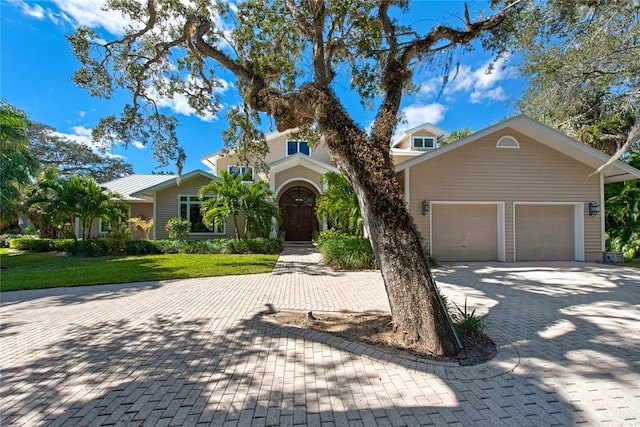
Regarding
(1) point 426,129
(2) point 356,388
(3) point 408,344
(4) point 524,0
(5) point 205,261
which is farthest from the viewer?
(1) point 426,129

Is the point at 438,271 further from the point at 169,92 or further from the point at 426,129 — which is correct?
the point at 426,129

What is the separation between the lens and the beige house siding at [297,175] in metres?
16.4

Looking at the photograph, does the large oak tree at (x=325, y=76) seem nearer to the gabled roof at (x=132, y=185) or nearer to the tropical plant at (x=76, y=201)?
the tropical plant at (x=76, y=201)

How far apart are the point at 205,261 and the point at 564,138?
1394 cm

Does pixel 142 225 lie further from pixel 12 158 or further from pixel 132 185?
pixel 12 158

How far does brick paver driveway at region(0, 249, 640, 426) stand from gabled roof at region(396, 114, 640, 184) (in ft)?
20.8

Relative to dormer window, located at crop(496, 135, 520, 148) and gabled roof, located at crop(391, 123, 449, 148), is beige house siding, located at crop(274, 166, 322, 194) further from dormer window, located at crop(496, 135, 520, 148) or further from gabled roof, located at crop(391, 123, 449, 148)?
gabled roof, located at crop(391, 123, 449, 148)

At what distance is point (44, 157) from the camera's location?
3219 centimetres

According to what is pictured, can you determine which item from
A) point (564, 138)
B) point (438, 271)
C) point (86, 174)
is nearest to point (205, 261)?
point (438, 271)

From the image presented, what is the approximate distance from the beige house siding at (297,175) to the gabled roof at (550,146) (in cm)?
634

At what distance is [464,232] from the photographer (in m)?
11.9

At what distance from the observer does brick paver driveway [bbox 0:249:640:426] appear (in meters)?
2.60

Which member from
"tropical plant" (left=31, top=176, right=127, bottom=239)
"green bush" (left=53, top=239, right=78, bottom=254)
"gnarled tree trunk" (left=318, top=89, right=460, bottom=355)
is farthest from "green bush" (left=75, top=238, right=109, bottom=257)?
"gnarled tree trunk" (left=318, top=89, right=460, bottom=355)

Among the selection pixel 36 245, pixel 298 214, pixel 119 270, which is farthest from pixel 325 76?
pixel 36 245
